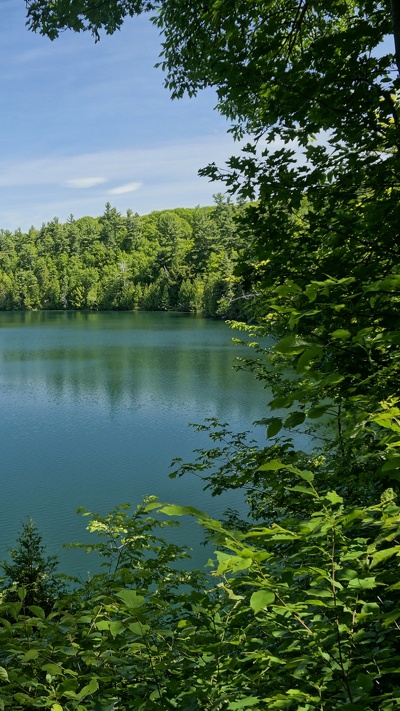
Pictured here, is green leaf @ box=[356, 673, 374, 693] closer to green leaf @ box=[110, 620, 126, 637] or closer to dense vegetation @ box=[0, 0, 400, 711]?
dense vegetation @ box=[0, 0, 400, 711]

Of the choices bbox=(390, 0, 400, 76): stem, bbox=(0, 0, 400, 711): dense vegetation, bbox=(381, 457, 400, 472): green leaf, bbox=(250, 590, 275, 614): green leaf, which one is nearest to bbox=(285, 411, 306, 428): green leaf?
bbox=(0, 0, 400, 711): dense vegetation

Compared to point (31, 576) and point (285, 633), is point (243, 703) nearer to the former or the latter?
point (285, 633)

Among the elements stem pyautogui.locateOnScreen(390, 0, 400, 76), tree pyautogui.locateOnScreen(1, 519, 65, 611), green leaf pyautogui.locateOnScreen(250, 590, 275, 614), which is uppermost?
stem pyautogui.locateOnScreen(390, 0, 400, 76)

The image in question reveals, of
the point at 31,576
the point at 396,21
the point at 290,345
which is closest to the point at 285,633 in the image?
the point at 290,345

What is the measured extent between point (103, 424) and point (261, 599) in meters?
17.2

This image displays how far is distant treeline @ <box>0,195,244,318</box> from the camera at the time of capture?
6975 centimetres

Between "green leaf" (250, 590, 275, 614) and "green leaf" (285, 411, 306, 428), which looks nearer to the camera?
"green leaf" (250, 590, 275, 614)

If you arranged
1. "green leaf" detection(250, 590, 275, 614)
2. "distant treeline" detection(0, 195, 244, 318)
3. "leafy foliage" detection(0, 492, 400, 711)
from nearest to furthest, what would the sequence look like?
"green leaf" detection(250, 590, 275, 614), "leafy foliage" detection(0, 492, 400, 711), "distant treeline" detection(0, 195, 244, 318)

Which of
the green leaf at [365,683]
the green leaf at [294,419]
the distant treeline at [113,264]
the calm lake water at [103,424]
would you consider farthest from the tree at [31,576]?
the distant treeline at [113,264]

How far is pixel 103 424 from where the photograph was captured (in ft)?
58.3

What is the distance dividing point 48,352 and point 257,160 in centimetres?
3549

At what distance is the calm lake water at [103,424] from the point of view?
10555 mm

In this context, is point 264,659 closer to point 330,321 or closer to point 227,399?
point 330,321

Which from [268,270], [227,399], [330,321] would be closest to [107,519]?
[268,270]
